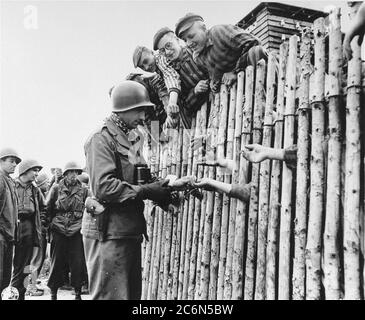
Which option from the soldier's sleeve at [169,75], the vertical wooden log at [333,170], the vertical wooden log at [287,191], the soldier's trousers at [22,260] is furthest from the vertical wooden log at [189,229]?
the soldier's trousers at [22,260]

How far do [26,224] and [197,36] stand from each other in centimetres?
455

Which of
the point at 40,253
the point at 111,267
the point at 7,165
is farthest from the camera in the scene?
the point at 40,253

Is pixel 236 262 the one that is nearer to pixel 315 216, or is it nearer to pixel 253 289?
pixel 253 289

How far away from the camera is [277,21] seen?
1113 cm

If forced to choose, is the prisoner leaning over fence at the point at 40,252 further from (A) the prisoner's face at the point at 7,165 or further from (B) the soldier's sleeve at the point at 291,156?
(B) the soldier's sleeve at the point at 291,156

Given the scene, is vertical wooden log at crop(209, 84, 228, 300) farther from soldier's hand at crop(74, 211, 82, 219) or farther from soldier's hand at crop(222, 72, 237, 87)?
soldier's hand at crop(74, 211, 82, 219)

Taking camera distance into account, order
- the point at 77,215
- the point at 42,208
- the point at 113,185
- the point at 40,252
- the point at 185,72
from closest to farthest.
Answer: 1. the point at 113,185
2. the point at 185,72
3. the point at 77,215
4. the point at 42,208
5. the point at 40,252

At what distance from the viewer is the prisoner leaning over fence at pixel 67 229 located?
Answer: 7.39 m

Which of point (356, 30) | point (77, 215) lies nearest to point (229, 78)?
point (356, 30)

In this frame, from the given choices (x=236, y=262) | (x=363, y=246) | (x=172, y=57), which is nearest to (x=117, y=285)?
(x=236, y=262)

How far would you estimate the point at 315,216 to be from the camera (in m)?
3.08

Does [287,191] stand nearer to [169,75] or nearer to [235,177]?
[235,177]

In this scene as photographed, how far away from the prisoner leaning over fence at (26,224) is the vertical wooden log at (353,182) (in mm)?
5622

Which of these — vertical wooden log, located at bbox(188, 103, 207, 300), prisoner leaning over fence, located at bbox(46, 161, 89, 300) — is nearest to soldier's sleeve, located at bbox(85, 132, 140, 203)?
vertical wooden log, located at bbox(188, 103, 207, 300)
